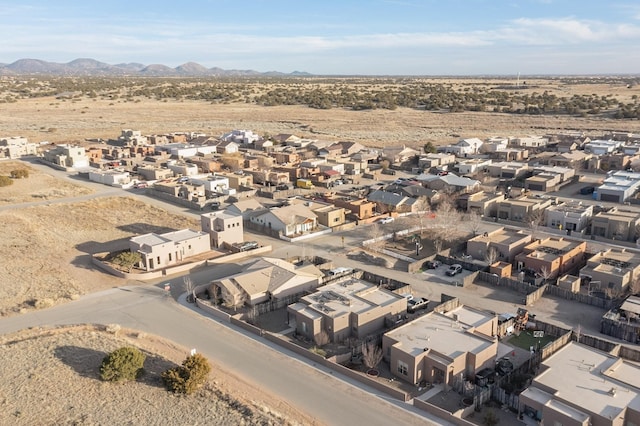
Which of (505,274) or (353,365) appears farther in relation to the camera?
(505,274)

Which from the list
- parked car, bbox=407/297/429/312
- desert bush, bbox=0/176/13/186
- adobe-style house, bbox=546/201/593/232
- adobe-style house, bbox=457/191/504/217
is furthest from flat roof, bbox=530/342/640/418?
desert bush, bbox=0/176/13/186

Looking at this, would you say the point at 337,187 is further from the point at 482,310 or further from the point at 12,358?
the point at 12,358

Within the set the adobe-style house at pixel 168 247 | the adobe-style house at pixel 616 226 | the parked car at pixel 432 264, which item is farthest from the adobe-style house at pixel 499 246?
the adobe-style house at pixel 168 247

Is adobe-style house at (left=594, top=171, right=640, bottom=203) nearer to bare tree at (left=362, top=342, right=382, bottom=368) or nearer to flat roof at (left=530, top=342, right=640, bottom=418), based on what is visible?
flat roof at (left=530, top=342, right=640, bottom=418)

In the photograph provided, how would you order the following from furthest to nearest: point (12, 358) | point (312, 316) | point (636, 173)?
point (636, 173) < point (312, 316) < point (12, 358)

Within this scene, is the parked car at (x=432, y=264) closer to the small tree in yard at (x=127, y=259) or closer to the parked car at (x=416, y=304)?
the parked car at (x=416, y=304)

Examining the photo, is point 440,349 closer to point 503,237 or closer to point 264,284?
point 264,284

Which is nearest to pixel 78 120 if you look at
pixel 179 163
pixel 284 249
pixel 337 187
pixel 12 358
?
pixel 179 163
